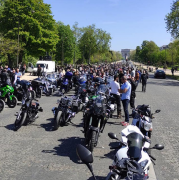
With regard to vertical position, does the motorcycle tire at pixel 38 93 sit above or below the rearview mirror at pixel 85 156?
below

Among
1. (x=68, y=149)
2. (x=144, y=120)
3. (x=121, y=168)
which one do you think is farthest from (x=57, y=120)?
(x=121, y=168)

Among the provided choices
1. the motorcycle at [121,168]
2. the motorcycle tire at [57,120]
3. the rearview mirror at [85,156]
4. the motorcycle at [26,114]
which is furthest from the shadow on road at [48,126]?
the rearview mirror at [85,156]

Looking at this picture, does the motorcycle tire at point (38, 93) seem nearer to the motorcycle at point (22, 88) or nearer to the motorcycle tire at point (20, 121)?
the motorcycle at point (22, 88)

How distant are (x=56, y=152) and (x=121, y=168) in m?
3.33

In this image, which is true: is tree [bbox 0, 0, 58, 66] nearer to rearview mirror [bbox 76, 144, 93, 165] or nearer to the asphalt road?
the asphalt road

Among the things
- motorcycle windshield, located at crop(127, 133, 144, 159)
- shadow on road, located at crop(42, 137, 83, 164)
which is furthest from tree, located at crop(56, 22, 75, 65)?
motorcycle windshield, located at crop(127, 133, 144, 159)

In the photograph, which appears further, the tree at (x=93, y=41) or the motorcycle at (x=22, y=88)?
the tree at (x=93, y=41)

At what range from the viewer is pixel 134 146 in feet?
11.3

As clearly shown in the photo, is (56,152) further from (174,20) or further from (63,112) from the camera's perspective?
(174,20)

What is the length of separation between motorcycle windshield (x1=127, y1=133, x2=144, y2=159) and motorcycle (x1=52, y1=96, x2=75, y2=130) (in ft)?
15.4

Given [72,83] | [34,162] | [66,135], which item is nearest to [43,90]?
[72,83]

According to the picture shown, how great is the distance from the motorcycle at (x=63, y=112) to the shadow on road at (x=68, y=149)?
1.01 metres

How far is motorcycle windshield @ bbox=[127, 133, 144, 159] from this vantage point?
3401 millimetres

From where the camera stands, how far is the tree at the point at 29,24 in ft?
127
